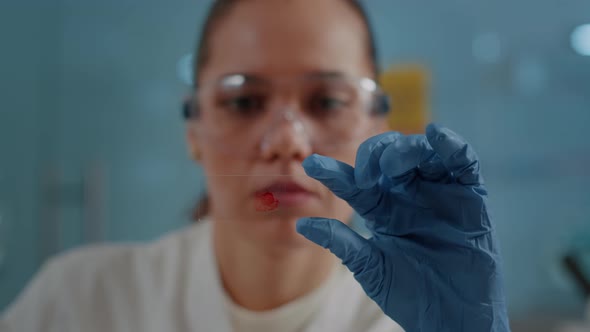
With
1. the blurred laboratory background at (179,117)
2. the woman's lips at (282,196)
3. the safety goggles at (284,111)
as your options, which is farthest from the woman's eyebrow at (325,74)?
the blurred laboratory background at (179,117)

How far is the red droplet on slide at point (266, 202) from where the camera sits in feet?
2.45

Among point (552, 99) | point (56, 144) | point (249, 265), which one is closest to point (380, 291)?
point (249, 265)

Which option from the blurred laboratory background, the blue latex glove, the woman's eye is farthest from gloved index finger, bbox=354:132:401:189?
the blurred laboratory background

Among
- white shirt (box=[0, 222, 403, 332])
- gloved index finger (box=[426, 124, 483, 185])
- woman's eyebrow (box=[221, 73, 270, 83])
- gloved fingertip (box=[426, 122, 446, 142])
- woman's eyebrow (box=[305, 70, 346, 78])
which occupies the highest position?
woman's eyebrow (box=[305, 70, 346, 78])

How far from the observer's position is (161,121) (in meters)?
2.19

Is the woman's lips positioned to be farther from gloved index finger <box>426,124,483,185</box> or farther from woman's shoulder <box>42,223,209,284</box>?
woman's shoulder <box>42,223,209,284</box>

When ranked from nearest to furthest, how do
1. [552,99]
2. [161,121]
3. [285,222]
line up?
[285,222]
[552,99]
[161,121]

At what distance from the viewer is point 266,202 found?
751mm

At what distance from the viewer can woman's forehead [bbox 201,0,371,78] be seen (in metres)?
0.85

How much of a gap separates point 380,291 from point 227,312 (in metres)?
0.38

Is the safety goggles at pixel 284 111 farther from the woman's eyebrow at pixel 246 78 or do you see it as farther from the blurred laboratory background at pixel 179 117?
the blurred laboratory background at pixel 179 117

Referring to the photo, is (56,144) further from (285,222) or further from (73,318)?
(285,222)

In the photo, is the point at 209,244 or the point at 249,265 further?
the point at 209,244

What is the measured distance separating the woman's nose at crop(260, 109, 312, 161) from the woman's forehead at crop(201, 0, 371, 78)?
91 mm
